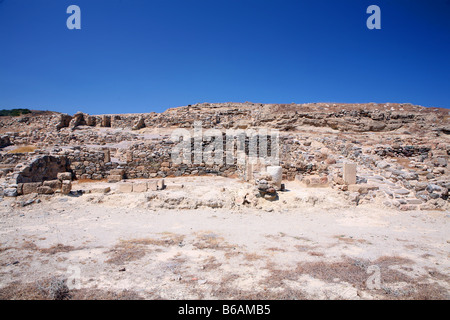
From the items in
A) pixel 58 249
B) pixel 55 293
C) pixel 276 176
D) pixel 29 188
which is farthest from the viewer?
pixel 276 176

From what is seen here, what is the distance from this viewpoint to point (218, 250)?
14.9ft

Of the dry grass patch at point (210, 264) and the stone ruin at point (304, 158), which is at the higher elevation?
the stone ruin at point (304, 158)

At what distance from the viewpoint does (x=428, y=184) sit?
25.9 ft

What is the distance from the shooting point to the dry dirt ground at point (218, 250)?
10.5 feet

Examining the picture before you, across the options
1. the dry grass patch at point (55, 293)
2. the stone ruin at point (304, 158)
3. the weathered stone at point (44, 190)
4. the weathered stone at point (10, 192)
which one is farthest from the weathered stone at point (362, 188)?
the weathered stone at point (10, 192)

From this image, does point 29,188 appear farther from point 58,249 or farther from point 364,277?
point 364,277

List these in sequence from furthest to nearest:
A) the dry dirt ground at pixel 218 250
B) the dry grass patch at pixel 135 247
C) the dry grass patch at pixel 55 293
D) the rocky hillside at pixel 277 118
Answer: the rocky hillside at pixel 277 118 < the dry grass patch at pixel 135 247 < the dry dirt ground at pixel 218 250 < the dry grass patch at pixel 55 293

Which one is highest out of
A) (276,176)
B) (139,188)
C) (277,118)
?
(277,118)

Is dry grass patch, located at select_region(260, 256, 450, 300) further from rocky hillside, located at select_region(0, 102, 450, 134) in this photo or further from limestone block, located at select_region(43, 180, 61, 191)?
rocky hillside, located at select_region(0, 102, 450, 134)

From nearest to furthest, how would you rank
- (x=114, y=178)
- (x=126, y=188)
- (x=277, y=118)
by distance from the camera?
(x=126, y=188), (x=114, y=178), (x=277, y=118)

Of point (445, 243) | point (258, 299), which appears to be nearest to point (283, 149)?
point (445, 243)

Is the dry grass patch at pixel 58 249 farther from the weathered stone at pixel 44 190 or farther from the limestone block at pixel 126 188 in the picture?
the weathered stone at pixel 44 190

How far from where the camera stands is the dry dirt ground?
319 cm

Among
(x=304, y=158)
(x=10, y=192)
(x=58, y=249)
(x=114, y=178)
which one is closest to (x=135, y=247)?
(x=58, y=249)
